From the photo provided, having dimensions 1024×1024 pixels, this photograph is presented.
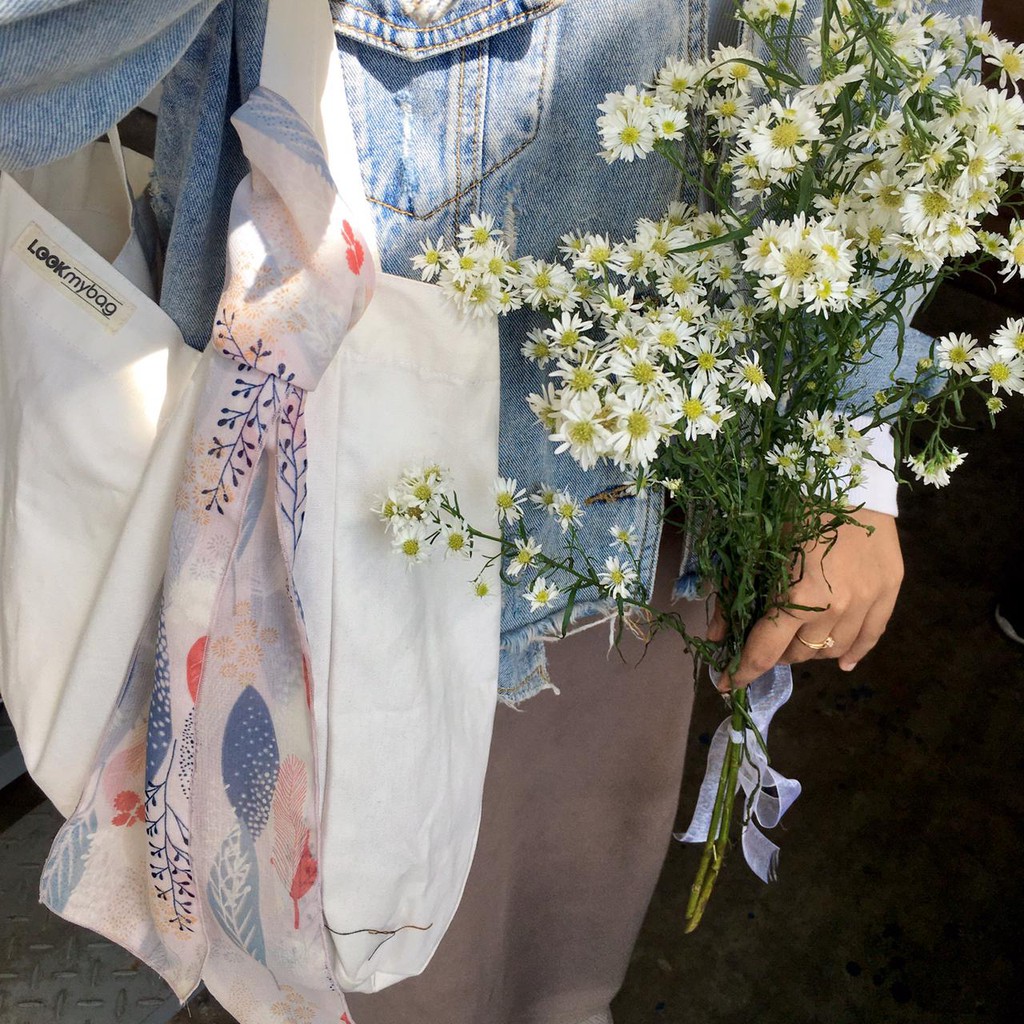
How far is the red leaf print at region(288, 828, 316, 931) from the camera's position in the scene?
621mm

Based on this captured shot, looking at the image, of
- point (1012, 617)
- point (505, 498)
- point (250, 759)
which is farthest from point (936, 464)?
point (1012, 617)

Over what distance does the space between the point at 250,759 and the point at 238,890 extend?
102 mm

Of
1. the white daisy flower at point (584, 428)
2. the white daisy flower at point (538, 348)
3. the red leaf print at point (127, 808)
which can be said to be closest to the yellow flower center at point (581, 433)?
the white daisy flower at point (584, 428)

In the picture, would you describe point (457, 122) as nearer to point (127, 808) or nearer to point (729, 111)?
point (729, 111)

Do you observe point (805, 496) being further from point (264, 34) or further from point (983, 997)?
point (983, 997)

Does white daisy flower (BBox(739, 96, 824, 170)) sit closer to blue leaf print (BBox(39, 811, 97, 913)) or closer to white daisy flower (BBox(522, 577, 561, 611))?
white daisy flower (BBox(522, 577, 561, 611))

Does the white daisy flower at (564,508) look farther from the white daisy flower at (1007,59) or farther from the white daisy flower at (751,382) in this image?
the white daisy flower at (1007,59)

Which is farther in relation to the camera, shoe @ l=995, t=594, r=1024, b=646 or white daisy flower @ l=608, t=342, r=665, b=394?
shoe @ l=995, t=594, r=1024, b=646

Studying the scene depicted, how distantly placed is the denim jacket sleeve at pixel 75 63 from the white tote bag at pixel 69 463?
8.8 inches

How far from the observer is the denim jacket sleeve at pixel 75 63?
1.11ft

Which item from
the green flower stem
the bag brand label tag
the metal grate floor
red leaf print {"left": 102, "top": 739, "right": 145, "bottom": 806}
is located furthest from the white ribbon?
the metal grate floor

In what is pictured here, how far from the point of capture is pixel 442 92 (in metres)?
0.62

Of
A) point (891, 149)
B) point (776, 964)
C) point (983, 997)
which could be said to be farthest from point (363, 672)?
point (983, 997)

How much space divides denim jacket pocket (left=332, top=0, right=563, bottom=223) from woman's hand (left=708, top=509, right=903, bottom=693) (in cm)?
38
